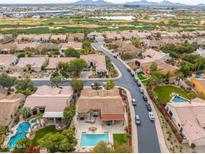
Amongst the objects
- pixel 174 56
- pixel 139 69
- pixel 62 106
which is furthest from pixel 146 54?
pixel 62 106

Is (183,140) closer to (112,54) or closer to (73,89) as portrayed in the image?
(73,89)

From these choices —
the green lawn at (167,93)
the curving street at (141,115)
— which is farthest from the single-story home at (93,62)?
the green lawn at (167,93)

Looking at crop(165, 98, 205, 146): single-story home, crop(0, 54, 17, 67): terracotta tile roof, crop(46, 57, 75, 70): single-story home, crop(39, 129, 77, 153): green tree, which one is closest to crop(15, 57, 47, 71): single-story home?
crop(46, 57, 75, 70): single-story home

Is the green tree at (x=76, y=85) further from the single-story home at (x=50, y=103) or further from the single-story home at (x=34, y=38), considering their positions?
the single-story home at (x=34, y=38)

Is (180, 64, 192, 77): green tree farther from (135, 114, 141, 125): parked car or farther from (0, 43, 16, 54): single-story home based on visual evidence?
(0, 43, 16, 54): single-story home

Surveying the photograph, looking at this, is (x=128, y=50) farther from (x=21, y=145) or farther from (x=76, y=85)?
(x=21, y=145)

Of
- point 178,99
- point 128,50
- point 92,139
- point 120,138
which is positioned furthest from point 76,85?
point 128,50
